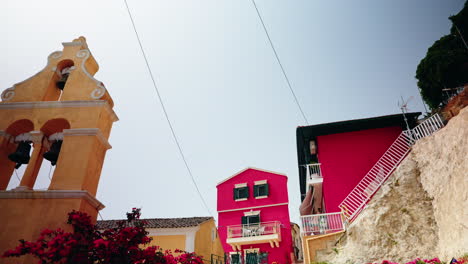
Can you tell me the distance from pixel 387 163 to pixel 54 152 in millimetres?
14458

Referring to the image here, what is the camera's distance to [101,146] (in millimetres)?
6242

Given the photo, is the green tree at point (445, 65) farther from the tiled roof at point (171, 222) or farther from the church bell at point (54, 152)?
the church bell at point (54, 152)

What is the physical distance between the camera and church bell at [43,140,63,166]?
20.3 feet

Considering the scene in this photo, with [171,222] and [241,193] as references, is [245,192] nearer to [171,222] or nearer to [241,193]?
[241,193]

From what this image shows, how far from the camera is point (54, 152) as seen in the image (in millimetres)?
6203

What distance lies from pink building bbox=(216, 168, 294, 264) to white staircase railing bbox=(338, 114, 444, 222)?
8604mm

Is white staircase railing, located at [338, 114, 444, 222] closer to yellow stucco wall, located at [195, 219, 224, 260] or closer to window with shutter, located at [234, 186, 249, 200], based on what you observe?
yellow stucco wall, located at [195, 219, 224, 260]

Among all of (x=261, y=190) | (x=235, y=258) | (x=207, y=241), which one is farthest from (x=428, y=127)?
(x=235, y=258)

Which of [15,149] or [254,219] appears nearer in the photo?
[15,149]

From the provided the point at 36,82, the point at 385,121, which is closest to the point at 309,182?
the point at 385,121

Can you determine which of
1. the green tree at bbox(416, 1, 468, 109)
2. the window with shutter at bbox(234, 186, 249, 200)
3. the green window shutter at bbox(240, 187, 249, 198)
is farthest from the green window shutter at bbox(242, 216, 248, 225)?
the green tree at bbox(416, 1, 468, 109)

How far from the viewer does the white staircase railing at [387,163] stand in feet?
43.8

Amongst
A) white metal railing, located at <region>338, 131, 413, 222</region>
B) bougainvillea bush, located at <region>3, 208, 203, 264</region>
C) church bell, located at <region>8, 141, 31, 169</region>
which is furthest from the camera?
white metal railing, located at <region>338, 131, 413, 222</region>

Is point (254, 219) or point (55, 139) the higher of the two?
point (254, 219)
